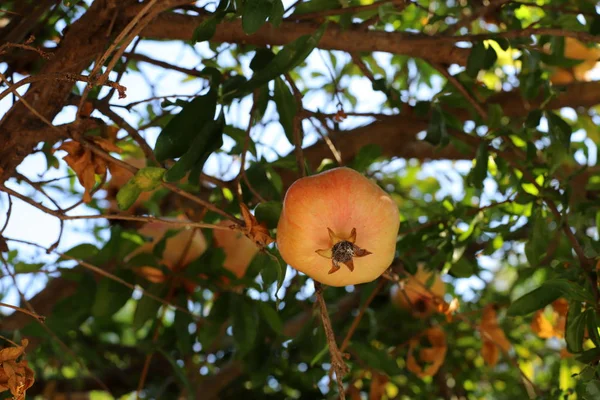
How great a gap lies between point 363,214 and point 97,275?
0.86m

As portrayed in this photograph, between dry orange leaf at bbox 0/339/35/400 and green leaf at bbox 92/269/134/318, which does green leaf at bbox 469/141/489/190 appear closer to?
green leaf at bbox 92/269/134/318

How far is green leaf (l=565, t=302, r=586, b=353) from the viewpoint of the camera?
3.78 ft

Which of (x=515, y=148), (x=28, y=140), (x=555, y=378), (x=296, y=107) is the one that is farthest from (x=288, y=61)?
(x=555, y=378)

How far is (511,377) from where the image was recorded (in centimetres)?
214

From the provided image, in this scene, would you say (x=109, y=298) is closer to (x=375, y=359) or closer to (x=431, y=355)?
(x=375, y=359)

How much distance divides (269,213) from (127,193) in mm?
211

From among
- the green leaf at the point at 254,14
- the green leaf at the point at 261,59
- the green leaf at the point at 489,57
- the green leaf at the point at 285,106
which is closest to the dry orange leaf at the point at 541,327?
the green leaf at the point at 489,57

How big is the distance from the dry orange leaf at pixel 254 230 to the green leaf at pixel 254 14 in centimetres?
24

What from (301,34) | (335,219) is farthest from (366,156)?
(335,219)

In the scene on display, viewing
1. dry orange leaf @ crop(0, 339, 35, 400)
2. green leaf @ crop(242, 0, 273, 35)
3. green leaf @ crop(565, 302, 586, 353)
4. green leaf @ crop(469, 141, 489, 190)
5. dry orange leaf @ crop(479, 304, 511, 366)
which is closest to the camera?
dry orange leaf @ crop(0, 339, 35, 400)

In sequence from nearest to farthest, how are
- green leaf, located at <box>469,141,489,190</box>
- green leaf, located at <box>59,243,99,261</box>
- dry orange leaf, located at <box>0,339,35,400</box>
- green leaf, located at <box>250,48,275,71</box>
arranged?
1. dry orange leaf, located at <box>0,339,35,400</box>
2. green leaf, located at <box>250,48,275,71</box>
3. green leaf, located at <box>469,141,489,190</box>
4. green leaf, located at <box>59,243,99,261</box>

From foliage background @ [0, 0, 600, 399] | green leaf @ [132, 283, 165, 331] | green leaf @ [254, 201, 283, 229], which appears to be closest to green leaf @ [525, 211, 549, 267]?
foliage background @ [0, 0, 600, 399]

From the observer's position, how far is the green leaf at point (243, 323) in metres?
1.45

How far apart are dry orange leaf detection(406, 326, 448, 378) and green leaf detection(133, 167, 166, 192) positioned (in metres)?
0.82
